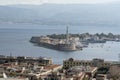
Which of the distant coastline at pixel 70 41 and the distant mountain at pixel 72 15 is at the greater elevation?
the distant mountain at pixel 72 15

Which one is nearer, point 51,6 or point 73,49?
point 73,49

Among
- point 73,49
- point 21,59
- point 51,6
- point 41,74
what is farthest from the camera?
point 51,6

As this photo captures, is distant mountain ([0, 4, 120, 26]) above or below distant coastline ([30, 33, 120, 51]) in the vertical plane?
above

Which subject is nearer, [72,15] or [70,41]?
[70,41]

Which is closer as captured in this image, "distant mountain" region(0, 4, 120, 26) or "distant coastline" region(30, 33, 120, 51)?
"distant coastline" region(30, 33, 120, 51)

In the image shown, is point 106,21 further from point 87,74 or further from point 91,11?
point 87,74

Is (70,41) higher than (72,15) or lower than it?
lower

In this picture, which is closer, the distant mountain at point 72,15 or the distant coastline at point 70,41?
the distant coastline at point 70,41

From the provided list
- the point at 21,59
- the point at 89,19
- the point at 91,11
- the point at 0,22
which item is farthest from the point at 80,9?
the point at 21,59
